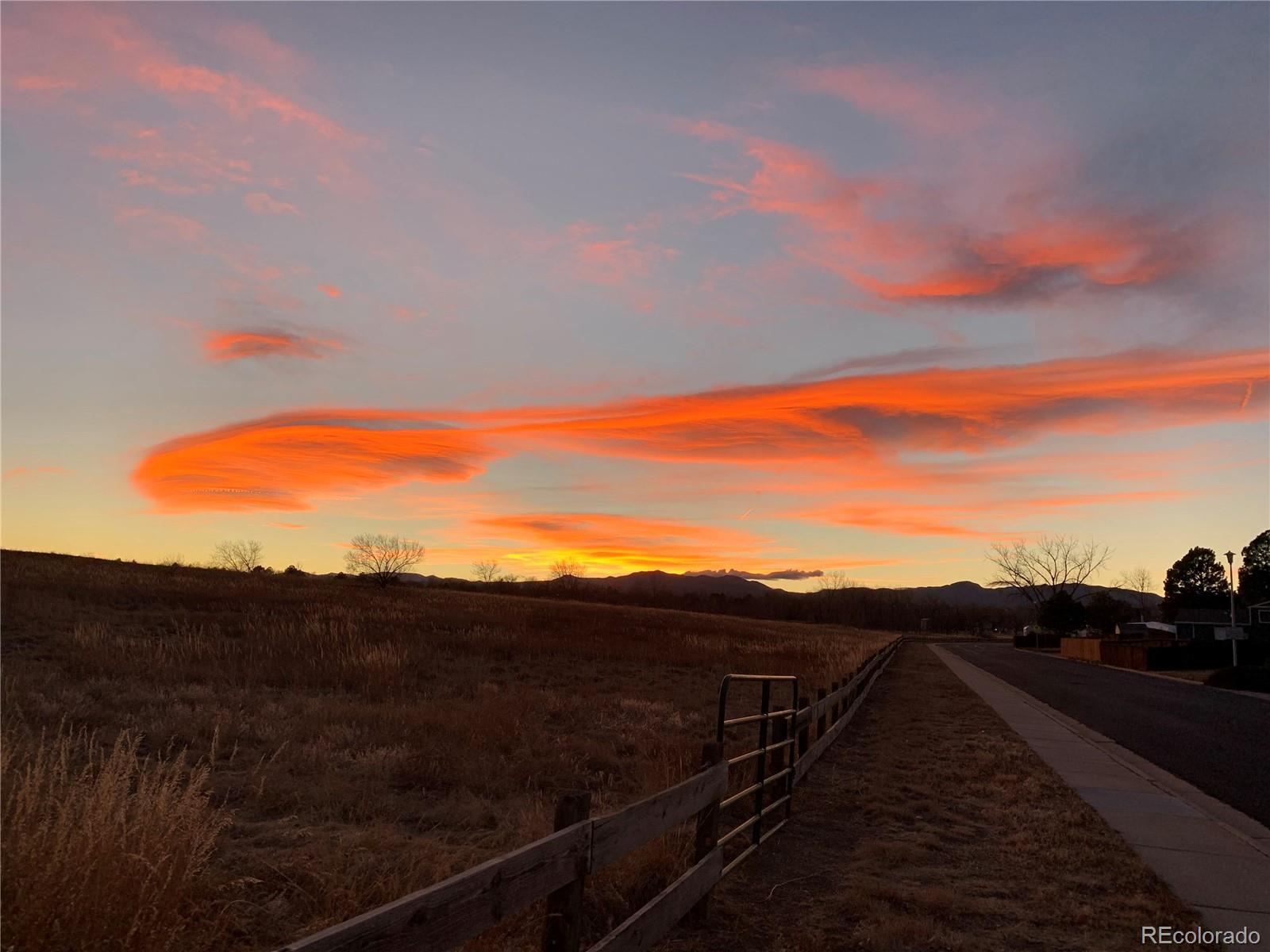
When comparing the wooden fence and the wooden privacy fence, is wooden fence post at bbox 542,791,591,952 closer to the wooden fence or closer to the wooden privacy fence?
the wooden privacy fence

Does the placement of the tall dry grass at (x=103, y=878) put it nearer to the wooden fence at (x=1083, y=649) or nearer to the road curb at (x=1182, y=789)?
the road curb at (x=1182, y=789)

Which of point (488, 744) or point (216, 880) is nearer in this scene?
point (216, 880)

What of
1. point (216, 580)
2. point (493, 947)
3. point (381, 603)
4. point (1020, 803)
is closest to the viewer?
point (493, 947)

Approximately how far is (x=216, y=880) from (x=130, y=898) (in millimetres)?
1350

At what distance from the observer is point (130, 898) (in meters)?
4.74

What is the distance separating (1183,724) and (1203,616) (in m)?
88.1

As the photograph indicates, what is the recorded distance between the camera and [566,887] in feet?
13.6

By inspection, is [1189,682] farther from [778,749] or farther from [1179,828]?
[778,749]

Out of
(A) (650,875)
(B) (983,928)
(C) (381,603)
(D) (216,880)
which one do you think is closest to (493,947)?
(A) (650,875)

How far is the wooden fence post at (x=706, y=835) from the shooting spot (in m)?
6.20

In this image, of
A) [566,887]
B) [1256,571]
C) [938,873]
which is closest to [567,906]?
[566,887]

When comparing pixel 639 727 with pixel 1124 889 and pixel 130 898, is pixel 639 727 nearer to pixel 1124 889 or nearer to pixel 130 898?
pixel 1124 889

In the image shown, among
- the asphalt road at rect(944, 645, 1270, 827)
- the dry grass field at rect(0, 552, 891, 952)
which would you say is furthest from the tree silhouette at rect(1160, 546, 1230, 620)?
the dry grass field at rect(0, 552, 891, 952)

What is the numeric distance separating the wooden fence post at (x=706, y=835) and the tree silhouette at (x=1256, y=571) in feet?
418
